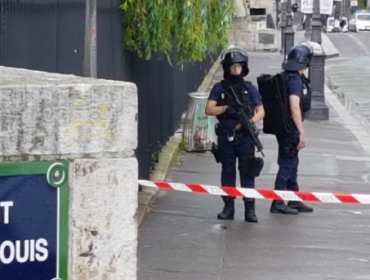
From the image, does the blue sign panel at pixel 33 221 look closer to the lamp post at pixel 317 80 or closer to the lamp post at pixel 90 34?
the lamp post at pixel 90 34

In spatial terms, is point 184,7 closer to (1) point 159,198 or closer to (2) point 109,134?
(1) point 159,198

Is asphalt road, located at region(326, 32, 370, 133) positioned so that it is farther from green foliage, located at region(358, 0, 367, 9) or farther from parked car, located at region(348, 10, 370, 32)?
green foliage, located at region(358, 0, 367, 9)

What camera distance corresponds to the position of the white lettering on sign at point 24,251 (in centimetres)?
284

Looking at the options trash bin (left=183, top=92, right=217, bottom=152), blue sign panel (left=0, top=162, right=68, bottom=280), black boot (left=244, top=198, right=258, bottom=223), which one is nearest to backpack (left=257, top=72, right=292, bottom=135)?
black boot (left=244, top=198, right=258, bottom=223)

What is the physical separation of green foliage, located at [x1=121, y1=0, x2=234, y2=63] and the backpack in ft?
2.15

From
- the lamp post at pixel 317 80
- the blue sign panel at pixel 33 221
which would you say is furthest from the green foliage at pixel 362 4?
the blue sign panel at pixel 33 221

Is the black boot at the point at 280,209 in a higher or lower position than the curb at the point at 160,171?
lower

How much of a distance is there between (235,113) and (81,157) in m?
6.45

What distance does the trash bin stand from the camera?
1412 centimetres

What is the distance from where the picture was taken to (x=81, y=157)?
296cm

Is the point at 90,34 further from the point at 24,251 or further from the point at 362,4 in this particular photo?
the point at 362,4

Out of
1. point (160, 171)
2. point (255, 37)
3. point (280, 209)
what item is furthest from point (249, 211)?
point (255, 37)

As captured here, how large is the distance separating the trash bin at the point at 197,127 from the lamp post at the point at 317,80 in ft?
18.8

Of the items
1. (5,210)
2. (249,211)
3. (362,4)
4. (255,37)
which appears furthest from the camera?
(362,4)
